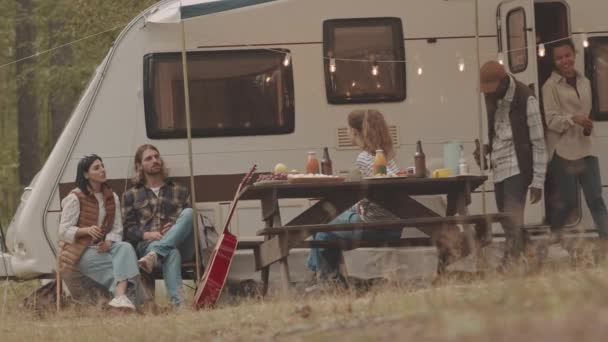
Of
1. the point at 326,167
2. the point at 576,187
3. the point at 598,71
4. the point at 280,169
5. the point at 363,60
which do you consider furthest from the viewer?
the point at 598,71

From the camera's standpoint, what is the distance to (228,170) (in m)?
11.8

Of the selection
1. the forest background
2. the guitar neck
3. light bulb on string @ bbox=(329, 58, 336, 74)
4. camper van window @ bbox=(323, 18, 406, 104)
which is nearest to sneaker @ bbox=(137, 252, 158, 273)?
the guitar neck

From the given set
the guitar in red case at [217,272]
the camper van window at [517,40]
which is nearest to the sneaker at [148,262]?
the guitar in red case at [217,272]

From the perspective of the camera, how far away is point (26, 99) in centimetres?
2483

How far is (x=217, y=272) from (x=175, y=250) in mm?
712

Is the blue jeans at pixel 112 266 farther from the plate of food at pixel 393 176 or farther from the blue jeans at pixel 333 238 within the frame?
the plate of food at pixel 393 176

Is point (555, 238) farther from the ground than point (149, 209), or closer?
closer

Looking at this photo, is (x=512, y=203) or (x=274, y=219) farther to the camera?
(x=512, y=203)

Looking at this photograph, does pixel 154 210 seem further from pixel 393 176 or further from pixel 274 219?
pixel 393 176

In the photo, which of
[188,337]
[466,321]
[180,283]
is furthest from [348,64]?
[466,321]

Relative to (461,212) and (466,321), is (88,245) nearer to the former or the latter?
(461,212)

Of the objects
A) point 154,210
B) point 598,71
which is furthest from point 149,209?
point 598,71

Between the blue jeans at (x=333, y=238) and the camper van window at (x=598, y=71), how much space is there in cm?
221

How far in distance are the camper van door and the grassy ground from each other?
320 centimetres
